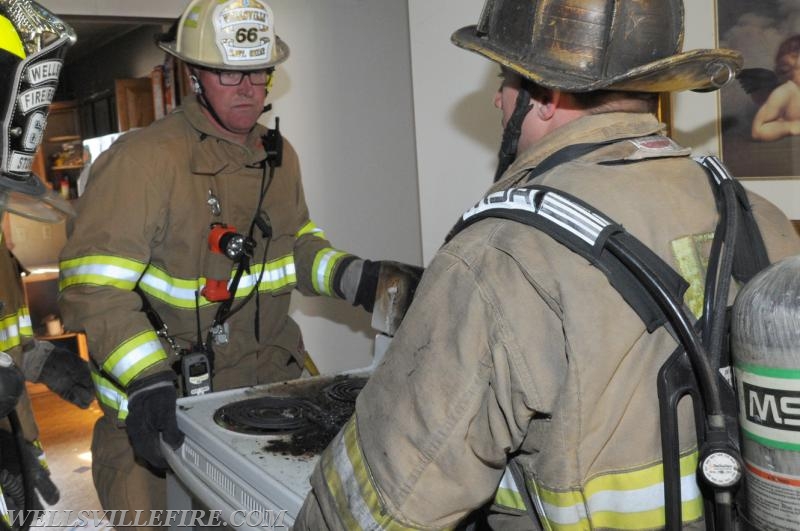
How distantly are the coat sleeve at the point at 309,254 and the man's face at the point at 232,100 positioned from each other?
0.93 ft

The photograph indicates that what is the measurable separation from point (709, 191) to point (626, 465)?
46 cm

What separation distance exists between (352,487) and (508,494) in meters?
0.25

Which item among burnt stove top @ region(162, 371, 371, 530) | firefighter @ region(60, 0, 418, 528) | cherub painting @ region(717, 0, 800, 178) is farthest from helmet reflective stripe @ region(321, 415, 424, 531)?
cherub painting @ region(717, 0, 800, 178)

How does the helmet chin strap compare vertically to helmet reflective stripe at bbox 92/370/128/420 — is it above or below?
above

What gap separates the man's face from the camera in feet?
9.01

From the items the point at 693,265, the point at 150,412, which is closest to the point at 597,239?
the point at 693,265

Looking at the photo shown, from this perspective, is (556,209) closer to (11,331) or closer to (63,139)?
(11,331)

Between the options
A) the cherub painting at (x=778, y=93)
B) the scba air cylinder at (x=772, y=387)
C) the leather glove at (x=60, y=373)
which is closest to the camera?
the scba air cylinder at (x=772, y=387)

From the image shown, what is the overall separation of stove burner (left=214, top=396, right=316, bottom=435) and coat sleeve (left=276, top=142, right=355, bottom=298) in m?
0.72

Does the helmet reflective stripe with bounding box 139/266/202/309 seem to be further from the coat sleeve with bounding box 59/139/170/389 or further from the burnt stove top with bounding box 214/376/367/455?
the burnt stove top with bounding box 214/376/367/455

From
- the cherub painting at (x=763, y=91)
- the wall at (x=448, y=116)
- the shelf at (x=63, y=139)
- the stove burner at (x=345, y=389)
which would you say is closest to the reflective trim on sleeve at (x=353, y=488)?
the stove burner at (x=345, y=389)

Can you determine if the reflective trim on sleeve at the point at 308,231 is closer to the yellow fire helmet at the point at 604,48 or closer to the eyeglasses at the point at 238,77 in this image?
the eyeglasses at the point at 238,77

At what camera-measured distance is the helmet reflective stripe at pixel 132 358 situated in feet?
7.56

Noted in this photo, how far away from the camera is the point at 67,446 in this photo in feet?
17.2
